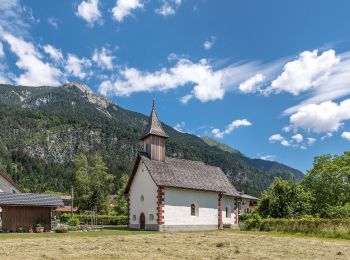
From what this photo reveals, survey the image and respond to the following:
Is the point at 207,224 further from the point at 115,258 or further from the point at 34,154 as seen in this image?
the point at 34,154

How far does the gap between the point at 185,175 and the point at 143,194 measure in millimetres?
5020

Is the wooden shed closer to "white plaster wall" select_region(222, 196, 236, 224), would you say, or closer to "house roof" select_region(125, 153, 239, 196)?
"house roof" select_region(125, 153, 239, 196)

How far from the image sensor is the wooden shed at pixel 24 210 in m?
35.8

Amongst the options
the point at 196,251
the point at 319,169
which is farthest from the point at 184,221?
the point at 319,169

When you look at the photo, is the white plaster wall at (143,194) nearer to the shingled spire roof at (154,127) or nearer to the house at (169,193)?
the house at (169,193)

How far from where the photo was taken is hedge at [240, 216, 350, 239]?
28.4 metres

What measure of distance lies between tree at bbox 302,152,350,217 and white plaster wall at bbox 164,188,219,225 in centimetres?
2018

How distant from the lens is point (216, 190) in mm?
43688

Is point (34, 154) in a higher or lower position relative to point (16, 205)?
higher

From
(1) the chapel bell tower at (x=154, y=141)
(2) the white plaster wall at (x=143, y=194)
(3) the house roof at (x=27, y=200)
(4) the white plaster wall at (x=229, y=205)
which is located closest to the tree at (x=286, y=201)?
(4) the white plaster wall at (x=229, y=205)

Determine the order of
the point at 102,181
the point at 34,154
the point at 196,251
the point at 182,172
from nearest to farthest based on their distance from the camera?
the point at 196,251 → the point at 182,172 → the point at 102,181 → the point at 34,154

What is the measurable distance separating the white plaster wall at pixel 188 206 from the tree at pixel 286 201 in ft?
20.4

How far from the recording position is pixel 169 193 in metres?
39.2

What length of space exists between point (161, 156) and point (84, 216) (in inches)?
939
